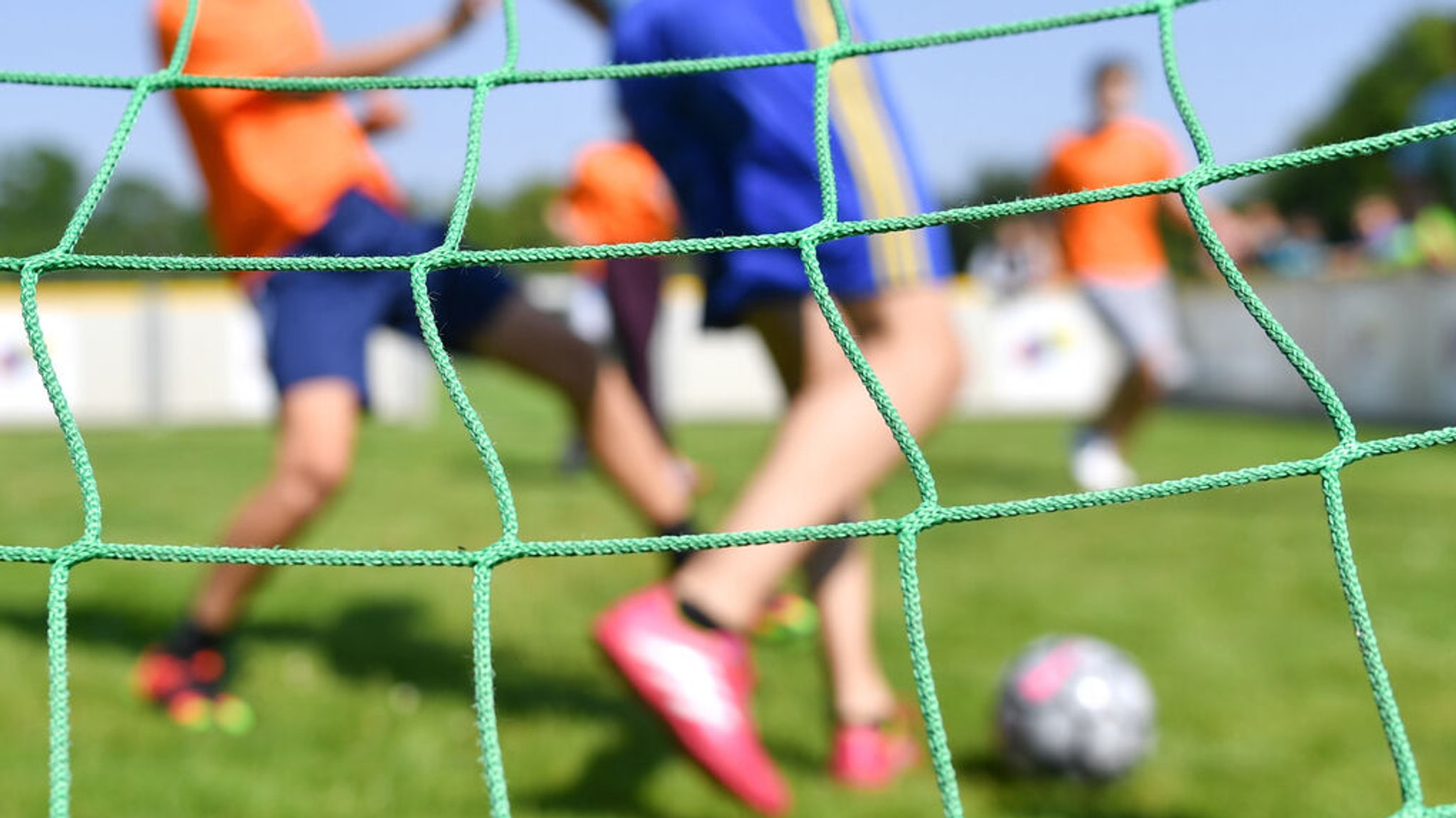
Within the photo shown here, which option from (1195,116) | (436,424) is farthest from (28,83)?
(436,424)

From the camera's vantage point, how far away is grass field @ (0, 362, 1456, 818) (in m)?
2.02

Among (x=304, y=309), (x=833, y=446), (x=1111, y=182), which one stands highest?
(x=1111, y=182)

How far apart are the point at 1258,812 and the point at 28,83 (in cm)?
188

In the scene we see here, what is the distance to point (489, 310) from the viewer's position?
2396 millimetres

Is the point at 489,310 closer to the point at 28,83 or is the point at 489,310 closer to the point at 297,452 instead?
the point at 297,452

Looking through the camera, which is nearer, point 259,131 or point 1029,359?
point 259,131

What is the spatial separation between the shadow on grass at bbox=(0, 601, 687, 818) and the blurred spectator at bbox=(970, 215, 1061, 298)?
8.39m

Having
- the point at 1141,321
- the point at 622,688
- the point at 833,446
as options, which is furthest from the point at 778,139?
the point at 1141,321

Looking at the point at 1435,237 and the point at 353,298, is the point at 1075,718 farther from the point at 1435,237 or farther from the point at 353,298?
the point at 1435,237

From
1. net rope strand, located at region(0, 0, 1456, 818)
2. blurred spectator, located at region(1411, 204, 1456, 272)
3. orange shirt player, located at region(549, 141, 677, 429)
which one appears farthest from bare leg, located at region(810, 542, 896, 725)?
blurred spectator, located at region(1411, 204, 1456, 272)

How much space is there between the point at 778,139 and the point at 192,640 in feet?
4.69

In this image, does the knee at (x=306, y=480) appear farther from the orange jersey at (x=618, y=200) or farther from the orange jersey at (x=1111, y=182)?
the orange jersey at (x=1111, y=182)

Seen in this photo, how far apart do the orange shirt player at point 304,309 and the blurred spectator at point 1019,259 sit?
8617 millimetres

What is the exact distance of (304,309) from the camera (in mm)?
2352
